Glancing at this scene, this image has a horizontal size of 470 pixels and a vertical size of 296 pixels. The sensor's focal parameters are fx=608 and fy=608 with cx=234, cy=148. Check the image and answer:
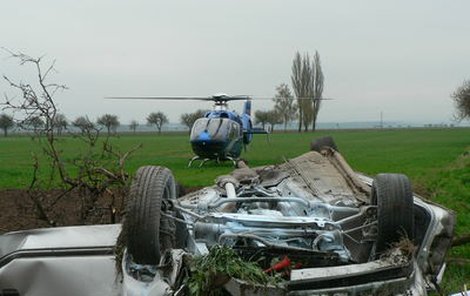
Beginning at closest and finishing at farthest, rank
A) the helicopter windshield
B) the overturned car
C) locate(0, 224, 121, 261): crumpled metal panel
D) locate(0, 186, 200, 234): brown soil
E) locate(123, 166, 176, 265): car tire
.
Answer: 1. the overturned car
2. locate(123, 166, 176, 265): car tire
3. locate(0, 224, 121, 261): crumpled metal panel
4. locate(0, 186, 200, 234): brown soil
5. the helicopter windshield

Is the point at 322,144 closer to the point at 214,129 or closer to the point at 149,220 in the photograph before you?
the point at 149,220

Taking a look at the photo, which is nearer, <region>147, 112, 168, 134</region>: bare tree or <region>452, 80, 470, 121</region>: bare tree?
<region>452, 80, 470, 121</region>: bare tree

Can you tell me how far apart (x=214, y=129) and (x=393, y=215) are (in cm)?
1626

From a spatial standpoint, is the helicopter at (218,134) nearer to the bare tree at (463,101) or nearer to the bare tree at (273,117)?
the bare tree at (463,101)

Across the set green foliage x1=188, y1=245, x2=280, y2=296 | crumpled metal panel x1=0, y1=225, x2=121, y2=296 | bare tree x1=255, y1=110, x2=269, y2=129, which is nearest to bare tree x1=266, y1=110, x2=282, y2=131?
bare tree x1=255, y1=110, x2=269, y2=129

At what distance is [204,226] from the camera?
4.10 m

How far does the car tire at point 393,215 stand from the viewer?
4.03 metres

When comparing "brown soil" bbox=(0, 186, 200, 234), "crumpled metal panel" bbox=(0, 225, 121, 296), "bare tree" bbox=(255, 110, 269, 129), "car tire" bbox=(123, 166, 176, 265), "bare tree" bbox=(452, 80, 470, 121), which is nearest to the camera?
"car tire" bbox=(123, 166, 176, 265)

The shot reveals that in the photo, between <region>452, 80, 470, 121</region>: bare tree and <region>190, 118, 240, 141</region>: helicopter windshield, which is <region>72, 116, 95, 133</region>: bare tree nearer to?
<region>190, 118, 240, 141</region>: helicopter windshield

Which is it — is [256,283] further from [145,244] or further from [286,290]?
[145,244]

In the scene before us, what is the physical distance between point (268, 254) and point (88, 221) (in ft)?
12.0

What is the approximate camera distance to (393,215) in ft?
13.2

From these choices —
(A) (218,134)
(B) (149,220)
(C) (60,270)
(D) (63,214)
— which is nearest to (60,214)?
(D) (63,214)

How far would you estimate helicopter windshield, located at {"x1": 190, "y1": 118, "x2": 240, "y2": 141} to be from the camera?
20078 millimetres
